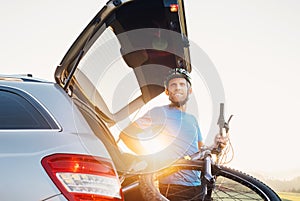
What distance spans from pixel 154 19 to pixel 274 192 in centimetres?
152

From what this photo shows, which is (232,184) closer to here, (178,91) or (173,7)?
(178,91)

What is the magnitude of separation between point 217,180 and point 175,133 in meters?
0.52

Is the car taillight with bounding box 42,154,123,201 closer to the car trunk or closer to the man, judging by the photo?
the car trunk

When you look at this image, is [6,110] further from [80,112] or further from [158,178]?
[158,178]

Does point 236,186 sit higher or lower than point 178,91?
lower

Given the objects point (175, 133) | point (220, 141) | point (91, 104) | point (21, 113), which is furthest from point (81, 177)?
point (175, 133)

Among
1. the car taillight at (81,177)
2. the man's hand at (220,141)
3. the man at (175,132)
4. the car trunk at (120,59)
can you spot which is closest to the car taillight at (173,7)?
the car trunk at (120,59)

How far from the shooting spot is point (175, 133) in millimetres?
4164

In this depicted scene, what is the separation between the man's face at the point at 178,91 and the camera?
413cm

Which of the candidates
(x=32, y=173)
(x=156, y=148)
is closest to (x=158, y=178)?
(x=156, y=148)

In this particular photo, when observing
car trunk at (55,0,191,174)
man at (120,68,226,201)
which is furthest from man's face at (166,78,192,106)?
car trunk at (55,0,191,174)

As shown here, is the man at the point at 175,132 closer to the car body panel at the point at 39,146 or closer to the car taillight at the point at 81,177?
the car body panel at the point at 39,146

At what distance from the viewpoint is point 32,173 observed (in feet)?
7.64

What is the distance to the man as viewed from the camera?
3.89 meters
